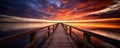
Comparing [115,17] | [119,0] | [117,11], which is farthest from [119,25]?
[119,0]

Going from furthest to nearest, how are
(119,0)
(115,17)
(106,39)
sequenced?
(115,17), (119,0), (106,39)

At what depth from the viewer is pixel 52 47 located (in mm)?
6082

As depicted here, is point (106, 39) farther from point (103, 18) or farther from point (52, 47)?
point (103, 18)

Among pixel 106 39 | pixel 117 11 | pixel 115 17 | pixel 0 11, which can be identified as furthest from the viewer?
pixel 0 11

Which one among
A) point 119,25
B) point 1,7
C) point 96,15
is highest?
point 1,7

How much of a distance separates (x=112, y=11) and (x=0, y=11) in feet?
223

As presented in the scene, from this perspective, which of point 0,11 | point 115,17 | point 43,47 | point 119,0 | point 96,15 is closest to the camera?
→ point 43,47

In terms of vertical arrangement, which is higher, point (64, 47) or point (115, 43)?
point (115, 43)

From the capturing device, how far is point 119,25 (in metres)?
101

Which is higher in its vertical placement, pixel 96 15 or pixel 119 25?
pixel 96 15

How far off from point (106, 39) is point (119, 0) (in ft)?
173

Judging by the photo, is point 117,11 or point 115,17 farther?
point 115,17

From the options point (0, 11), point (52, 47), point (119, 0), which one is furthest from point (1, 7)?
point (52, 47)

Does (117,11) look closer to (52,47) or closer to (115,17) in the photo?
(115,17)
